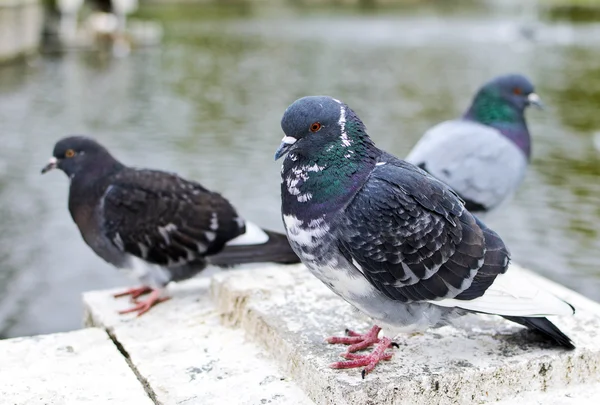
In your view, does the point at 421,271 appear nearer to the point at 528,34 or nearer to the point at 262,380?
the point at 262,380

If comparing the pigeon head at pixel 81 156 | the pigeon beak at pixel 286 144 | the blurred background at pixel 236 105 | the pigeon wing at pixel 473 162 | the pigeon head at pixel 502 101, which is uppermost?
the pigeon beak at pixel 286 144

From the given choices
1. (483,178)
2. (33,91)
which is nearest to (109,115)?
(33,91)

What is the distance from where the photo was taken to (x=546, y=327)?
3.63 metres

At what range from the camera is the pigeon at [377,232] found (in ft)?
10.7

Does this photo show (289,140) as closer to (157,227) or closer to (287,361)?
(287,361)

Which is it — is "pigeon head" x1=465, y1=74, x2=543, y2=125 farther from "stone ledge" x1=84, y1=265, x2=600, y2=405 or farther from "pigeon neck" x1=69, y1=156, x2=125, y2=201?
"pigeon neck" x1=69, y1=156, x2=125, y2=201

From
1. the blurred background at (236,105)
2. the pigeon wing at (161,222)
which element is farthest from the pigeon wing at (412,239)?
the blurred background at (236,105)

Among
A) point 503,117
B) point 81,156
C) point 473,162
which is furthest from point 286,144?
point 503,117

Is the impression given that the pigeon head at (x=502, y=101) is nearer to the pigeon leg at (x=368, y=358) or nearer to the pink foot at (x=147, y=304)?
the pink foot at (x=147, y=304)

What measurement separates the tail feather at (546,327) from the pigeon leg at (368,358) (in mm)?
569

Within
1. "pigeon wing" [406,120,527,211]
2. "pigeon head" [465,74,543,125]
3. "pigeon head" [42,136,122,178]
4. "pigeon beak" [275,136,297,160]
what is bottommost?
"pigeon wing" [406,120,527,211]

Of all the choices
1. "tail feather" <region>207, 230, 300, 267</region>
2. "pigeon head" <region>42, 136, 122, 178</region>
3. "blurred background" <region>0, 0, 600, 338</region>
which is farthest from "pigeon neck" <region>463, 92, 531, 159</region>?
"pigeon head" <region>42, 136, 122, 178</region>

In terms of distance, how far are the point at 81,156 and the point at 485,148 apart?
9.68ft

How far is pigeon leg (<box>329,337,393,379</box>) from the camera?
3430 millimetres
